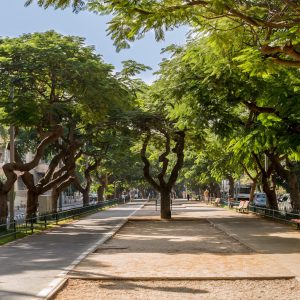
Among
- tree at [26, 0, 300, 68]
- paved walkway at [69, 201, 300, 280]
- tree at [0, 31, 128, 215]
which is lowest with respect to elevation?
paved walkway at [69, 201, 300, 280]

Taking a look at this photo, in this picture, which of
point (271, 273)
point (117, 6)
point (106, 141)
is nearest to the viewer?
point (117, 6)

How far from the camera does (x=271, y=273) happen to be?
1151cm

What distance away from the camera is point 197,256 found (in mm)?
14891

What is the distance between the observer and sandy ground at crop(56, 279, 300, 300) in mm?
9305

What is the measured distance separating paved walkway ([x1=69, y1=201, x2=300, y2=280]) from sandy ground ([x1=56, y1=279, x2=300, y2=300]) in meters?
0.45

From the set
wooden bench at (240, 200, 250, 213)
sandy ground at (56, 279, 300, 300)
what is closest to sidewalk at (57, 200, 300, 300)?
sandy ground at (56, 279, 300, 300)

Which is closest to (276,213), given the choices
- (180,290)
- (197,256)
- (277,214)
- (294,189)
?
(277,214)

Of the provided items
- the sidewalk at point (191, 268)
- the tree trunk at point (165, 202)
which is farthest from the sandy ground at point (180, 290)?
the tree trunk at point (165, 202)

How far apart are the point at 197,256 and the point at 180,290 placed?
5.09 metres

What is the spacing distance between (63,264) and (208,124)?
9.92 metres

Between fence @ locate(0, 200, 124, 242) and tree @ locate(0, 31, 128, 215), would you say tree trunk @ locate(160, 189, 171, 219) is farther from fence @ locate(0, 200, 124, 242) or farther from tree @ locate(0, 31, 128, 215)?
tree @ locate(0, 31, 128, 215)

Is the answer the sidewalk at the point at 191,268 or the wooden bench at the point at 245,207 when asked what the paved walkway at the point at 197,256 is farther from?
the wooden bench at the point at 245,207

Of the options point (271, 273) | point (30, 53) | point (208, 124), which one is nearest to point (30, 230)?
point (30, 53)

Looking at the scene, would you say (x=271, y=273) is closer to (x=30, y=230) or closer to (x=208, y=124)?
(x=208, y=124)
